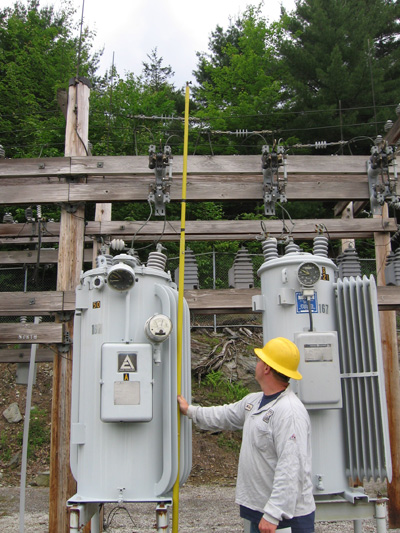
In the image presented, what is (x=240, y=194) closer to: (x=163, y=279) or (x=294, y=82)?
(x=163, y=279)

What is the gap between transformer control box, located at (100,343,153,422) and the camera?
389 centimetres

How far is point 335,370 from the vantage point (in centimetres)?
429

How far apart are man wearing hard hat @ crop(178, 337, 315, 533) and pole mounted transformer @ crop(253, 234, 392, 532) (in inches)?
30.9

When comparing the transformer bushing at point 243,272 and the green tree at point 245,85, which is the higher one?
the green tree at point 245,85

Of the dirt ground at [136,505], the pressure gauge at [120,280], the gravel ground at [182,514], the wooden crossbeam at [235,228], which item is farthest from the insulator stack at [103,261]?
the dirt ground at [136,505]

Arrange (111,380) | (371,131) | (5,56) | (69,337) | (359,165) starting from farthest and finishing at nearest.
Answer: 1. (5,56)
2. (371,131)
3. (359,165)
4. (69,337)
5. (111,380)

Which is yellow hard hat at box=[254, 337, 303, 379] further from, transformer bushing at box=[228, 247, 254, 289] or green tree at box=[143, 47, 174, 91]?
green tree at box=[143, 47, 174, 91]

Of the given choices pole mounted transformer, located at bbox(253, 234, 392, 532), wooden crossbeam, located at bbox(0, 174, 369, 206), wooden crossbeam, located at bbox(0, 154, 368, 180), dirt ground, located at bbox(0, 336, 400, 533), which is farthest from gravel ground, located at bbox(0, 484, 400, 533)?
wooden crossbeam, located at bbox(0, 154, 368, 180)

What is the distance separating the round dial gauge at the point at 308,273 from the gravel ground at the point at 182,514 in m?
3.61

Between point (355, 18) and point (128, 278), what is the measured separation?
65.7 feet

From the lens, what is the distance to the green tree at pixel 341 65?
722 inches

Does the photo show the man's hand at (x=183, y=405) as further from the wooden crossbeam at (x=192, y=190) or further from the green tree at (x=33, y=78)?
the green tree at (x=33, y=78)

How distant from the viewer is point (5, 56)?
2194 cm

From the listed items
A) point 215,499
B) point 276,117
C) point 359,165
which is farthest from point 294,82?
point 215,499
